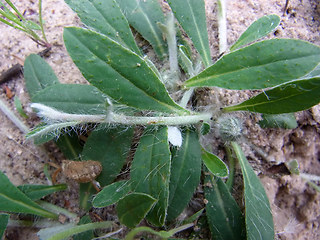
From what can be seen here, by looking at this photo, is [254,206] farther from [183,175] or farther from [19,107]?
[19,107]

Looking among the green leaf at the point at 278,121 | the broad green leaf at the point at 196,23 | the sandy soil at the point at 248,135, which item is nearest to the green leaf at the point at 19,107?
the sandy soil at the point at 248,135

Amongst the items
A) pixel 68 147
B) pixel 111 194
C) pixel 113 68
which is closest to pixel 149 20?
pixel 113 68

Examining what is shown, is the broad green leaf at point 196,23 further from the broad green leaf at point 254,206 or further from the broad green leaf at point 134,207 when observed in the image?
the broad green leaf at point 134,207

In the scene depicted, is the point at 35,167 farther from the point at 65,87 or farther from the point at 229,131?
the point at 229,131

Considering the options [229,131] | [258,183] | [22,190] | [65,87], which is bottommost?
[22,190]

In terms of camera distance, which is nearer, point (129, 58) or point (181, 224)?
point (129, 58)

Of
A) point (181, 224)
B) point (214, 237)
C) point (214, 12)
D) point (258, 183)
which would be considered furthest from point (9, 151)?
point (214, 12)

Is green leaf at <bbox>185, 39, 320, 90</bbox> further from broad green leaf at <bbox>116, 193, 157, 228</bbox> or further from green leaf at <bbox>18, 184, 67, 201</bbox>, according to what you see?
green leaf at <bbox>18, 184, 67, 201</bbox>
